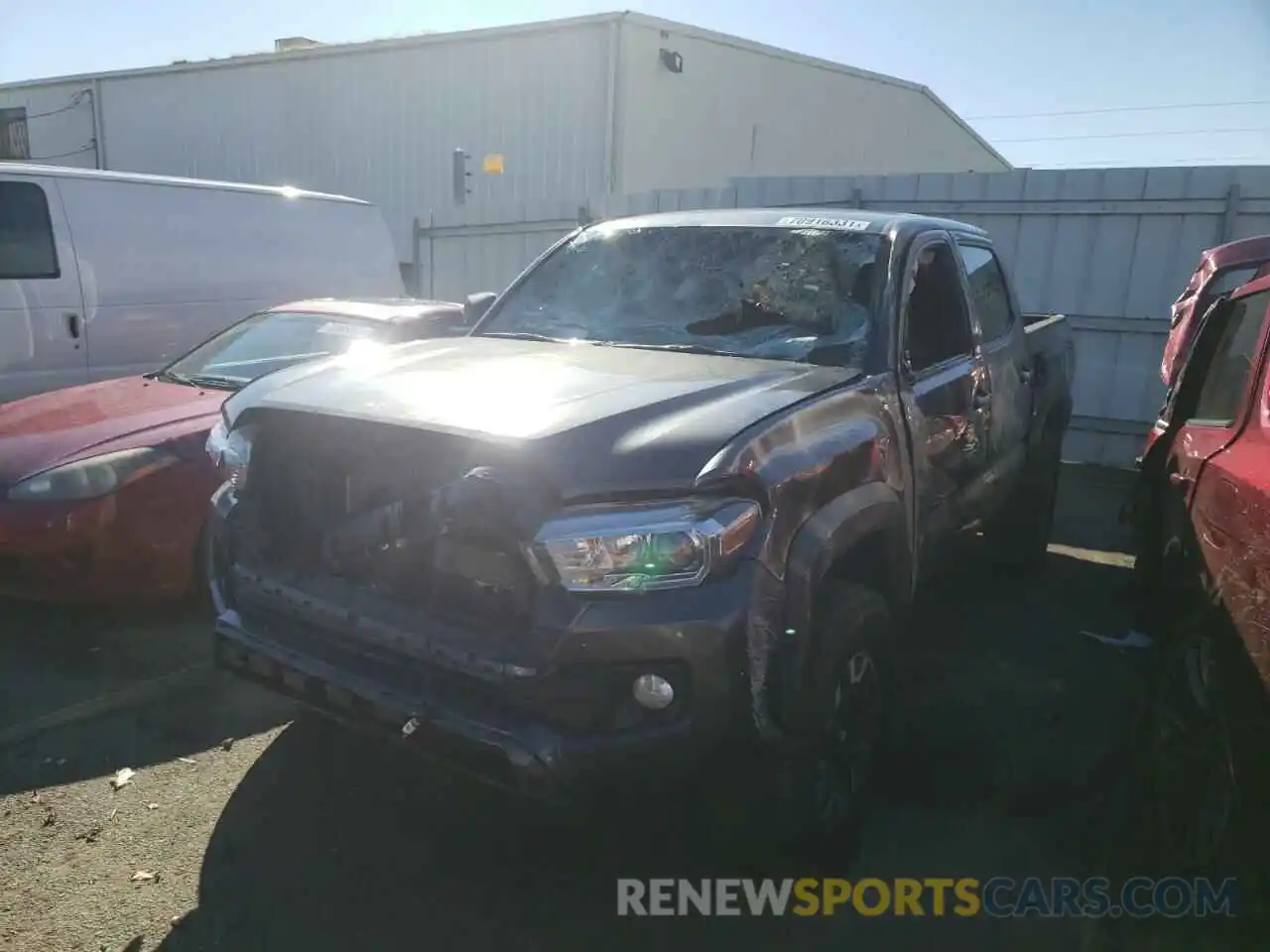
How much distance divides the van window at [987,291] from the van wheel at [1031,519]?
822mm

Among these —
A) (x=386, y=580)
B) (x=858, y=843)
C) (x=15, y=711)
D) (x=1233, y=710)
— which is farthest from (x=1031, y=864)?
(x=15, y=711)

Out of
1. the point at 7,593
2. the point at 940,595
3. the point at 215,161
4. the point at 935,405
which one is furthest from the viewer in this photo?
the point at 215,161

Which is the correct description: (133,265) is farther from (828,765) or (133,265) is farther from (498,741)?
(828,765)

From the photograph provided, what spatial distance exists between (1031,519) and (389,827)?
3855 millimetres

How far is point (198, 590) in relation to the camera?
4.50m

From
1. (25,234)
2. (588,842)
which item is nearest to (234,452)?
(588,842)

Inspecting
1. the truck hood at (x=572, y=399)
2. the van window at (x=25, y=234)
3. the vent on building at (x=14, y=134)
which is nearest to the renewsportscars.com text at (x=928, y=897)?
the truck hood at (x=572, y=399)

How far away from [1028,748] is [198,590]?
369 centimetres

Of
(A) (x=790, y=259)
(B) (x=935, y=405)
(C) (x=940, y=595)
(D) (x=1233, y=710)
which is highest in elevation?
(A) (x=790, y=259)

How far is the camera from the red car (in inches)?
160

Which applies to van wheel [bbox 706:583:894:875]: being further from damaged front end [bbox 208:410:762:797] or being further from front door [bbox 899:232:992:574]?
front door [bbox 899:232:992:574]

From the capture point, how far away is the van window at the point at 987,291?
429 cm

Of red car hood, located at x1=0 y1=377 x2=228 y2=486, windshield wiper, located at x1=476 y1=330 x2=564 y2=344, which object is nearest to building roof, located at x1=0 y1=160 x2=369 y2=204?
red car hood, located at x1=0 y1=377 x2=228 y2=486

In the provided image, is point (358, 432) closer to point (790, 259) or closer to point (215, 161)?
point (790, 259)
